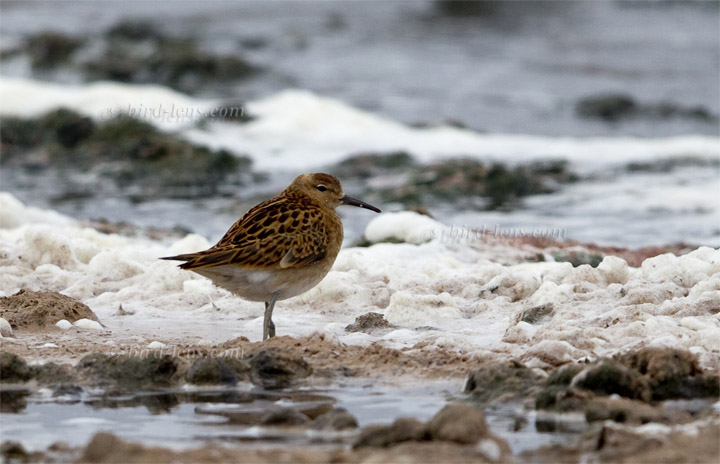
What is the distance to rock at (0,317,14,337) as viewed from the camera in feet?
23.2

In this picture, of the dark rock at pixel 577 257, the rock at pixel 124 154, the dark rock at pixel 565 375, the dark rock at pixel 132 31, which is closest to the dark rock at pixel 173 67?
the dark rock at pixel 132 31

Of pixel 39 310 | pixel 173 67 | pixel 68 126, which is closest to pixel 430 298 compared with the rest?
pixel 39 310

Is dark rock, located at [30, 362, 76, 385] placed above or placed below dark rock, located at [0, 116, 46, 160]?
below

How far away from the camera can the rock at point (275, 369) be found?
6.10 m

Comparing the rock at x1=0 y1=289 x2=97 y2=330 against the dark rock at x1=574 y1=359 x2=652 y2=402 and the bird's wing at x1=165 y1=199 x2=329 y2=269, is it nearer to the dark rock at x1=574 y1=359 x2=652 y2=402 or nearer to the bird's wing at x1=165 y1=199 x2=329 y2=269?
the bird's wing at x1=165 y1=199 x2=329 y2=269

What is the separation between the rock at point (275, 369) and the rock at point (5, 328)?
182cm

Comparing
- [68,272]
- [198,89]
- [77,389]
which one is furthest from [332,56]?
[77,389]

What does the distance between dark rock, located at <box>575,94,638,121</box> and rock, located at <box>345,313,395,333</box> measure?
15783 millimetres

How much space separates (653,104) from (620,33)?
26.5ft

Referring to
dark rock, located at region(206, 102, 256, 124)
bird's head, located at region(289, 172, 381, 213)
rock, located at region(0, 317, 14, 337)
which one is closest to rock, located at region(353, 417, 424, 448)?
rock, located at region(0, 317, 14, 337)

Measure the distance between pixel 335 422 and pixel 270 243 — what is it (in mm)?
2406

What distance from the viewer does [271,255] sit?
7316mm

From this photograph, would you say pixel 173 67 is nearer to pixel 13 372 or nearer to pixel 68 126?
pixel 68 126

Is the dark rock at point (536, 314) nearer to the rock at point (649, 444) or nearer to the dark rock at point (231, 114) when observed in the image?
the rock at point (649, 444)
